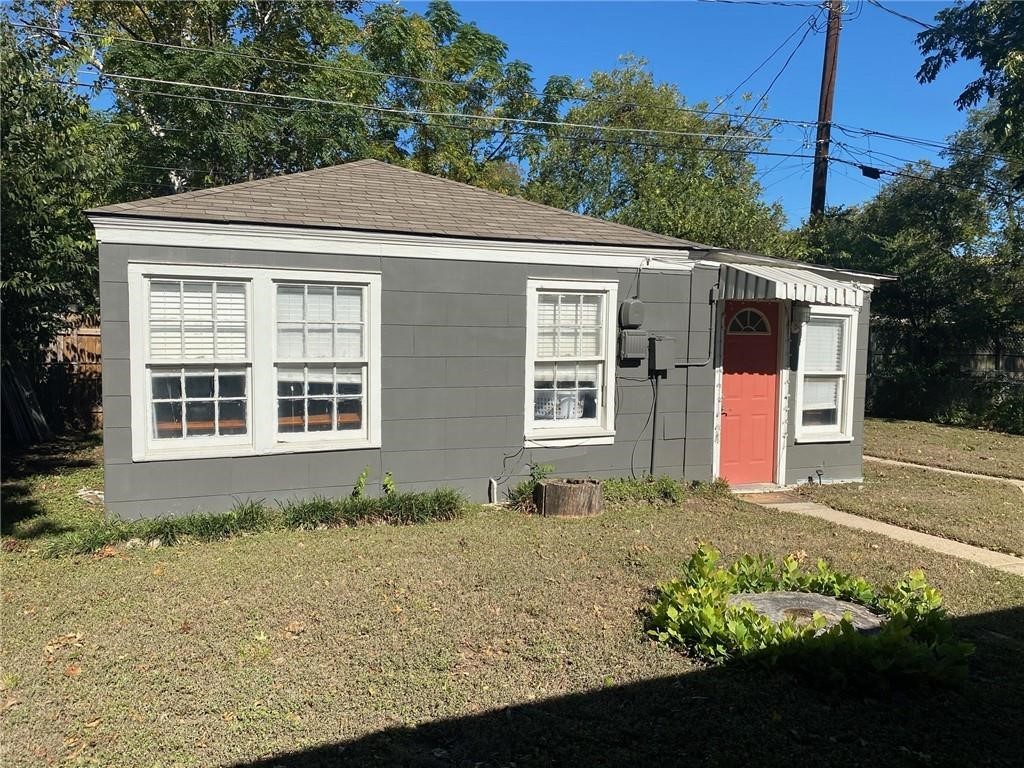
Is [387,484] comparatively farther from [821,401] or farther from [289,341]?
[821,401]

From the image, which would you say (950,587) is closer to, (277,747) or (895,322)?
(277,747)

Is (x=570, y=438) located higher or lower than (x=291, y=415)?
lower

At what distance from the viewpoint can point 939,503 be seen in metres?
8.73

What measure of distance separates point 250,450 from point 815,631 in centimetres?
540

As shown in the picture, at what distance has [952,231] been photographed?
18.5 metres

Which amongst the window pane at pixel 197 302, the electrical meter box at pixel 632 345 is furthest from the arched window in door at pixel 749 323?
the window pane at pixel 197 302

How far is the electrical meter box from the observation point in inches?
339

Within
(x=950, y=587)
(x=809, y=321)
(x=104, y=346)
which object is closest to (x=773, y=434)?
(x=809, y=321)

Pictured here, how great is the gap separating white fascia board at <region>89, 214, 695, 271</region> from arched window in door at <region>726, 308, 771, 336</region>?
105 cm

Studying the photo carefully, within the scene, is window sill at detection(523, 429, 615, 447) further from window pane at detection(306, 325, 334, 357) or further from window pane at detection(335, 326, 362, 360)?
window pane at detection(306, 325, 334, 357)

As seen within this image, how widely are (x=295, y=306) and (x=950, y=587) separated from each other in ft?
20.8

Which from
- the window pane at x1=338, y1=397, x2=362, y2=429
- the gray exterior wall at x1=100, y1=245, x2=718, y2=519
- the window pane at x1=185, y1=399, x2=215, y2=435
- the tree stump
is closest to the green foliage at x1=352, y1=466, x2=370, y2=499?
the gray exterior wall at x1=100, y1=245, x2=718, y2=519

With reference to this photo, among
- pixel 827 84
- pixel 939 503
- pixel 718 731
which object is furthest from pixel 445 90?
pixel 718 731

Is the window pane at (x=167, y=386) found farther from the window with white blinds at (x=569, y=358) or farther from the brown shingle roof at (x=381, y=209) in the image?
the window with white blinds at (x=569, y=358)
